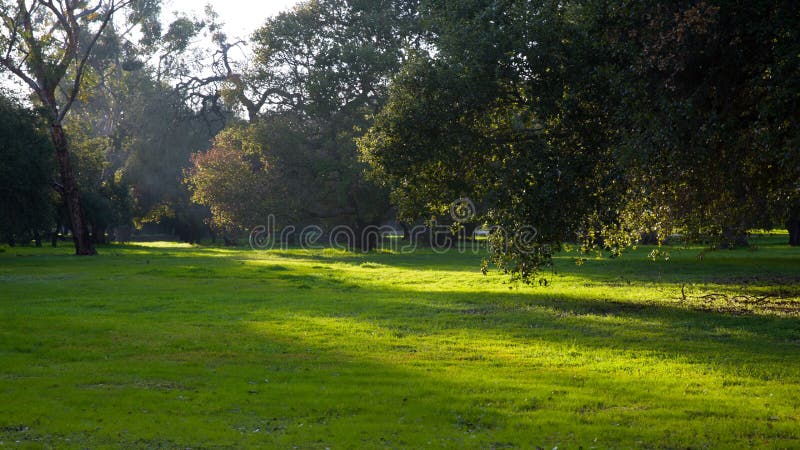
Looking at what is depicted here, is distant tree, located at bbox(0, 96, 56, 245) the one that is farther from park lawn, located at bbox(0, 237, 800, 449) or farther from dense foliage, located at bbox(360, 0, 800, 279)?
dense foliage, located at bbox(360, 0, 800, 279)

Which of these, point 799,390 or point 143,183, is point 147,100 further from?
point 799,390

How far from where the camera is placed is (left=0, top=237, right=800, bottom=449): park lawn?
8.48 metres

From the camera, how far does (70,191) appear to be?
49156 mm

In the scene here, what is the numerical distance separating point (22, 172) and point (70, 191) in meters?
6.89

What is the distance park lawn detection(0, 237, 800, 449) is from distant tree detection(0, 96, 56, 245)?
1884 cm

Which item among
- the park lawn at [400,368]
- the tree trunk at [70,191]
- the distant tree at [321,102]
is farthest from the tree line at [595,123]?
the distant tree at [321,102]

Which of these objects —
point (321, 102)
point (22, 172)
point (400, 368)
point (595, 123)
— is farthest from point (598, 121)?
point (321, 102)

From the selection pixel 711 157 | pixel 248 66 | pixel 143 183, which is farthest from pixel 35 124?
pixel 711 157

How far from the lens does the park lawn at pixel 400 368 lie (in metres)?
8.48

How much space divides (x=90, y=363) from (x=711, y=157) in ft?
42.0

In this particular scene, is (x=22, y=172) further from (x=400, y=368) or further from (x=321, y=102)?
(x=400, y=368)

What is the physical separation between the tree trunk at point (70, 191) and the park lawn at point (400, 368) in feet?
80.7

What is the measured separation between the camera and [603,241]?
73.2ft

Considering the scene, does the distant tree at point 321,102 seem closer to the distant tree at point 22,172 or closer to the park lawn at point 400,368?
the distant tree at point 22,172
